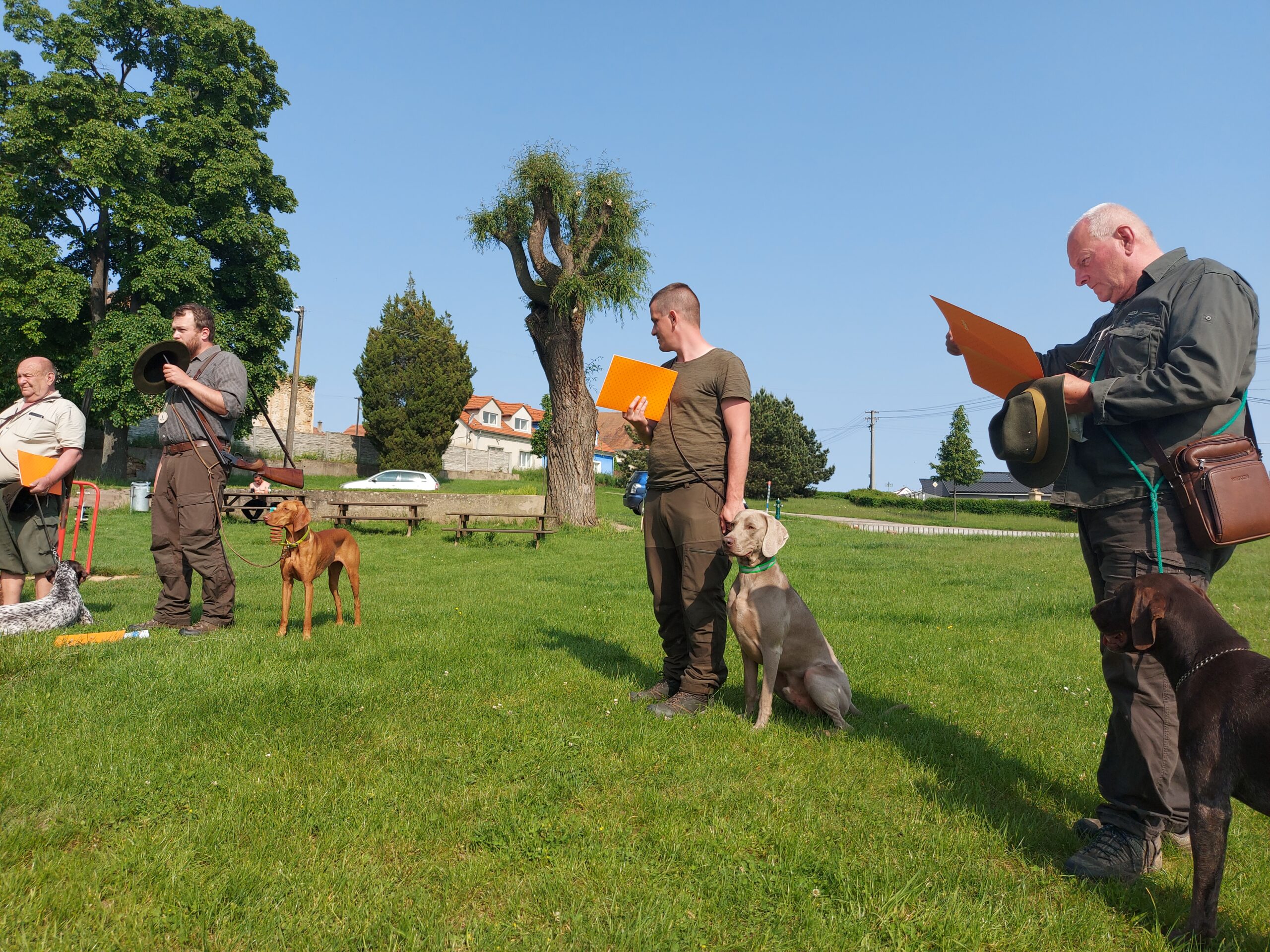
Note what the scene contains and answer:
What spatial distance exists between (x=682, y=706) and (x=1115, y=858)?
228cm

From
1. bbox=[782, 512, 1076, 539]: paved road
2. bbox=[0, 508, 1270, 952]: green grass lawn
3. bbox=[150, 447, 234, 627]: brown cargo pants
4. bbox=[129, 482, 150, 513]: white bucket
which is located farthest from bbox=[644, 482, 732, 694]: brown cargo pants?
bbox=[129, 482, 150, 513]: white bucket

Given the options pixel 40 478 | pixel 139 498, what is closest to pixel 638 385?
A: pixel 40 478

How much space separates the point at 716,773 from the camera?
136 inches

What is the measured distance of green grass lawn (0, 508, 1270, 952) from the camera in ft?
7.54

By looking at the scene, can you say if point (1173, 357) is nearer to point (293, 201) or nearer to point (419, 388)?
point (293, 201)

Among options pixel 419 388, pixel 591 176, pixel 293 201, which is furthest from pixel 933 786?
pixel 419 388

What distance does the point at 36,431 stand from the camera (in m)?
5.82

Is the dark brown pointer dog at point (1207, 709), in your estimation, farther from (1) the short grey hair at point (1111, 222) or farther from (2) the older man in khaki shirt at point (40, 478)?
(2) the older man in khaki shirt at point (40, 478)

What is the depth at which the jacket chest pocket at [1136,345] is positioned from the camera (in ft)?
9.24

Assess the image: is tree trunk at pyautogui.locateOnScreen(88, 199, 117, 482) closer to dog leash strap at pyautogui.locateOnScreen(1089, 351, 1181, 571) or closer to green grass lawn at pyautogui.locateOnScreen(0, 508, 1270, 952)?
green grass lawn at pyautogui.locateOnScreen(0, 508, 1270, 952)

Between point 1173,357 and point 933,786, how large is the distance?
211 centimetres

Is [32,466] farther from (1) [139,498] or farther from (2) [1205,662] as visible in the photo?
(1) [139,498]

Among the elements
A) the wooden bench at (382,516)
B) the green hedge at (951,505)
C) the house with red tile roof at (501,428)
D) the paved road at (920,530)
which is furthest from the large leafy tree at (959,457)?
the wooden bench at (382,516)

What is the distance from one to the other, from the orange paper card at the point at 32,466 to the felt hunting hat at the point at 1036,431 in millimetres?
6810
